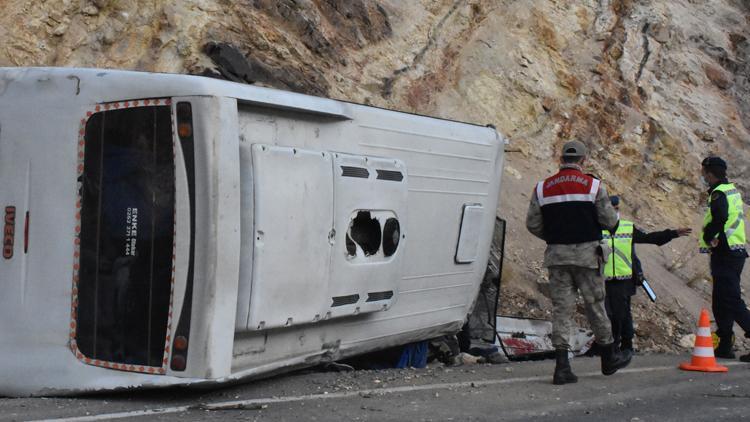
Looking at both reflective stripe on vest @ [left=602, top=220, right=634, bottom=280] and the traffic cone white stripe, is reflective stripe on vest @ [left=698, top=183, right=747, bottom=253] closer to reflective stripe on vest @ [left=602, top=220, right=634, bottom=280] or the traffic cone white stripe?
reflective stripe on vest @ [left=602, top=220, right=634, bottom=280]

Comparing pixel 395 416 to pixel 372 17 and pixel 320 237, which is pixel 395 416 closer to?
pixel 320 237

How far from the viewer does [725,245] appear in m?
10.3

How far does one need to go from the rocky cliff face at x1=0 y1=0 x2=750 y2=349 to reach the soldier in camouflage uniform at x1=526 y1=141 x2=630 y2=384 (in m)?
3.67

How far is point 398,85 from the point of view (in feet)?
47.2

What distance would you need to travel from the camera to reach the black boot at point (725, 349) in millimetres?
10469

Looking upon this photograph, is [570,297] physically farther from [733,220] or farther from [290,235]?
[733,220]

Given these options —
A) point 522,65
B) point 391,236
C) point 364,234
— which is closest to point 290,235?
point 364,234

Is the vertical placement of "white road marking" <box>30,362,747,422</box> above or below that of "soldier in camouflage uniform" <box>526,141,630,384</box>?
below

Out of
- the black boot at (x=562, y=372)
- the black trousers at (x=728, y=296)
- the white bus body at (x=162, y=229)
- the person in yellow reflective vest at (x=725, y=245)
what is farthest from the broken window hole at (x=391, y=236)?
the black trousers at (x=728, y=296)

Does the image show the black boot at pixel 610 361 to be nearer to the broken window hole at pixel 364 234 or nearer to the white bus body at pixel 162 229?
the broken window hole at pixel 364 234

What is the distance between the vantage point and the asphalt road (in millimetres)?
5961

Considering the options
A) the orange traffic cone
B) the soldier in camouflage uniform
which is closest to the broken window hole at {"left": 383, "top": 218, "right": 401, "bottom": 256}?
the soldier in camouflage uniform

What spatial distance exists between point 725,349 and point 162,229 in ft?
22.0

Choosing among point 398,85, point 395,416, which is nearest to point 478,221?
point 395,416
